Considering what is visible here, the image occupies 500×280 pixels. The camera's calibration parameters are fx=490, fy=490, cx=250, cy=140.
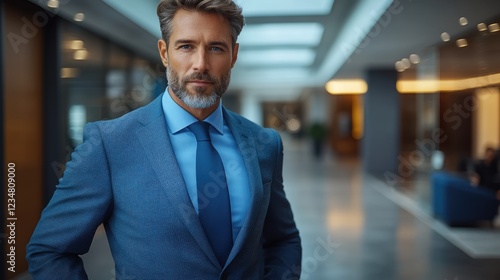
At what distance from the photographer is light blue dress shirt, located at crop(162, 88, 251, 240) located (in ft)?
4.12

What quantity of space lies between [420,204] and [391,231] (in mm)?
2363

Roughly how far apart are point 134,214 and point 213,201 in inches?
7.7

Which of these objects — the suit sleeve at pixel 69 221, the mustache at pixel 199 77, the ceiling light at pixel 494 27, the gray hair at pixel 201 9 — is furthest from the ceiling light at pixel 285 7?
the suit sleeve at pixel 69 221

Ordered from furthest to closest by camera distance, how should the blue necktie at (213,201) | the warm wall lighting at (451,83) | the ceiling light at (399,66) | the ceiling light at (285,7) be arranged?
1. the ceiling light at (399,66)
2. the warm wall lighting at (451,83)
3. the ceiling light at (285,7)
4. the blue necktie at (213,201)

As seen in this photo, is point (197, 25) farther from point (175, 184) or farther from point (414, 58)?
point (414, 58)

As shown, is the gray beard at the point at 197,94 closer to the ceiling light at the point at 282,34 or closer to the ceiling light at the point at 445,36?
the ceiling light at the point at 445,36

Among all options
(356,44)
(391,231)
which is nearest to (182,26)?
(391,231)

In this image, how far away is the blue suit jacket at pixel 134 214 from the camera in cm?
112

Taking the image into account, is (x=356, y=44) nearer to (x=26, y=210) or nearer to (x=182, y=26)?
(x=26, y=210)

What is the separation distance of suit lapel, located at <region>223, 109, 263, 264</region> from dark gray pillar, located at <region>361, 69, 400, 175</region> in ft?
45.7

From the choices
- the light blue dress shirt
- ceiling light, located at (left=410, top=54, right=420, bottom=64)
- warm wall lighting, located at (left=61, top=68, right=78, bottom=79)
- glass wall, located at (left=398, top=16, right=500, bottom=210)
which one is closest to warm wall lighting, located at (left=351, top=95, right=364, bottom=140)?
glass wall, located at (left=398, top=16, right=500, bottom=210)

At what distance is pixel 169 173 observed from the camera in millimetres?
1179

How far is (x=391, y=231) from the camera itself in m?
7.26

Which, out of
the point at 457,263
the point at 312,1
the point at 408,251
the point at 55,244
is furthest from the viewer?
the point at 312,1
